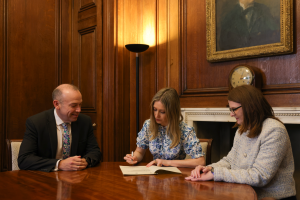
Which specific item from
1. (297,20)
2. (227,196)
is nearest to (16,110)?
(227,196)

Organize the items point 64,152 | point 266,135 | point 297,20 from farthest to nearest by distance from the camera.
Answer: point 297,20
point 64,152
point 266,135

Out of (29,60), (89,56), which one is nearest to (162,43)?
(89,56)

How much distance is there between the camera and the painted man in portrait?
284cm

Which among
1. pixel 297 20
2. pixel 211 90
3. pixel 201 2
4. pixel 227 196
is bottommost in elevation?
pixel 227 196

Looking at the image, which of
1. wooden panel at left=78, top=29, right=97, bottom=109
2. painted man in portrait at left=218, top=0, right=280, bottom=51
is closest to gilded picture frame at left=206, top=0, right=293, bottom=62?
painted man in portrait at left=218, top=0, right=280, bottom=51

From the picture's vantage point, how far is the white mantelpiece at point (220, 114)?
2.59 meters

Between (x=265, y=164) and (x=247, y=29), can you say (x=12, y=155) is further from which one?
(x=247, y=29)

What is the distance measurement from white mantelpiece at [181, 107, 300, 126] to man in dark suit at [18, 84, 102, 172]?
134cm

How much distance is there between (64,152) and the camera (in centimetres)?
236

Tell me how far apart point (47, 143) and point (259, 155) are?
1.57m

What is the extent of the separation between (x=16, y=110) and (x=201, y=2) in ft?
9.12

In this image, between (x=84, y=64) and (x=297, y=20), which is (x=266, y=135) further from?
(x=84, y=64)

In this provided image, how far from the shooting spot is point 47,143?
2.24 meters

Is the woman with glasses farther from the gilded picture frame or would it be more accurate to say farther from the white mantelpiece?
the gilded picture frame
